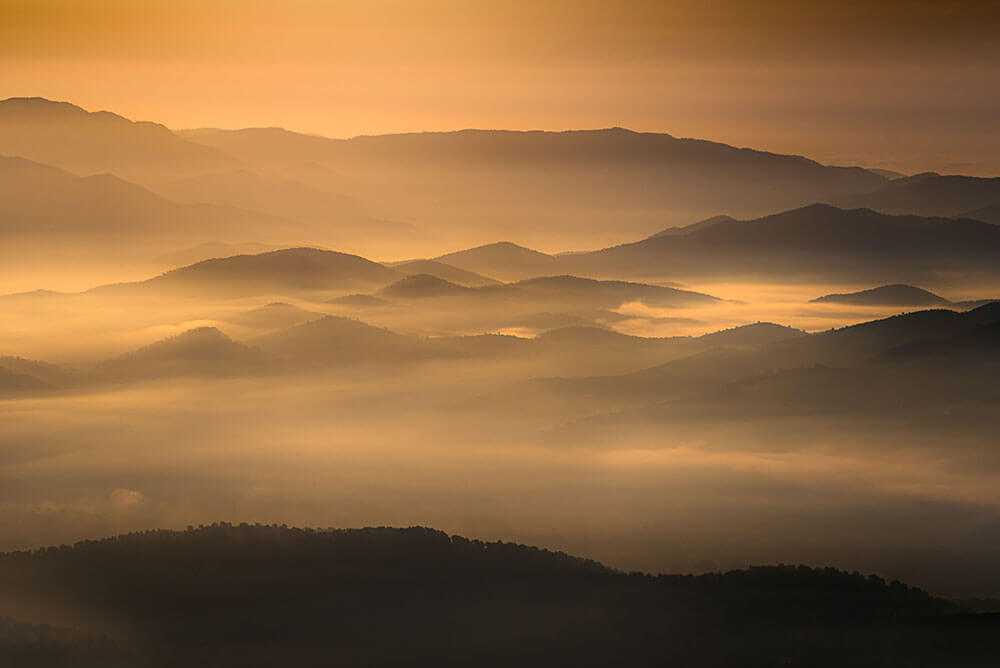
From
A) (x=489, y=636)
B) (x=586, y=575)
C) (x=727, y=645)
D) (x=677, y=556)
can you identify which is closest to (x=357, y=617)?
(x=489, y=636)

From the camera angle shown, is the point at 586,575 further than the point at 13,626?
Yes

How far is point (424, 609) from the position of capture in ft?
484

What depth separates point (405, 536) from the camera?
175 metres

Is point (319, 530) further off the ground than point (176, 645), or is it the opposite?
point (319, 530)

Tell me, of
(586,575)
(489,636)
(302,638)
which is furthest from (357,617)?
(586,575)

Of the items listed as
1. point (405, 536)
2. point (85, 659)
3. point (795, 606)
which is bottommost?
point (85, 659)

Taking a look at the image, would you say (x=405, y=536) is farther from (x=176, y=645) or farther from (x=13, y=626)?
(x=13, y=626)

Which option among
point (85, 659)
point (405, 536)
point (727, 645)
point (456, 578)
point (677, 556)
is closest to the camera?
point (85, 659)

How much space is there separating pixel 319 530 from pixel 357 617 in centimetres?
3389

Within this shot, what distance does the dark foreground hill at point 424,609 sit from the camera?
13188cm

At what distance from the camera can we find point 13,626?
134 meters

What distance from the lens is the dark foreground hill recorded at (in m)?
132

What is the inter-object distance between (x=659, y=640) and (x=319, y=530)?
63034mm

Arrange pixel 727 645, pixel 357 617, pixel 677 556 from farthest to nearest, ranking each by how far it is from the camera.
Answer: pixel 677 556, pixel 357 617, pixel 727 645
